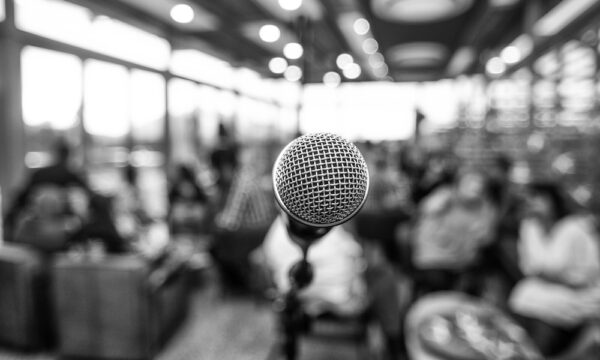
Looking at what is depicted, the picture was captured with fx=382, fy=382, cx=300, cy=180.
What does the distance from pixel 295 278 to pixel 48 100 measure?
4.46 m

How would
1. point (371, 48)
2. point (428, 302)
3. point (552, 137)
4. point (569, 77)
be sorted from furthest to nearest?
point (371, 48) → point (552, 137) → point (569, 77) → point (428, 302)

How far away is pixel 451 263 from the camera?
329 cm

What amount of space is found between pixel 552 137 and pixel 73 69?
5.69 m

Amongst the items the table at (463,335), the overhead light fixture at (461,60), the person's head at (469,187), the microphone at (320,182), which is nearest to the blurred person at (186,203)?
the person's head at (469,187)

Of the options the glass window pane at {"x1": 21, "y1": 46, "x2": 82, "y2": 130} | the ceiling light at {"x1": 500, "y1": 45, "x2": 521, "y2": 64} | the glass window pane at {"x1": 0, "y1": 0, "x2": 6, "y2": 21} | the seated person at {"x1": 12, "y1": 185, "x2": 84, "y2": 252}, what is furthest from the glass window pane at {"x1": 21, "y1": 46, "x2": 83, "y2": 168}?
the ceiling light at {"x1": 500, "y1": 45, "x2": 521, "y2": 64}

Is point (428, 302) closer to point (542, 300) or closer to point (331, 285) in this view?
point (331, 285)

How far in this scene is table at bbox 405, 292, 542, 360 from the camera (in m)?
1.75

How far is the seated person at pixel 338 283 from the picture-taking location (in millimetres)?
2289

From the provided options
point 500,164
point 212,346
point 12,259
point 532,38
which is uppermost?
point 532,38

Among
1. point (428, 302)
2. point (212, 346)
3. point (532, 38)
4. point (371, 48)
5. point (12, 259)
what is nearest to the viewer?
point (428, 302)

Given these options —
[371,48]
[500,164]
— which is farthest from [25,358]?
[371,48]

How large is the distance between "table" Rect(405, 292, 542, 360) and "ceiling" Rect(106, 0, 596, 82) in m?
2.01

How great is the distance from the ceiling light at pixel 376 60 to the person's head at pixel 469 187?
8.07 metres

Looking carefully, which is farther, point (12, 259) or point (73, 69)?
point (73, 69)
